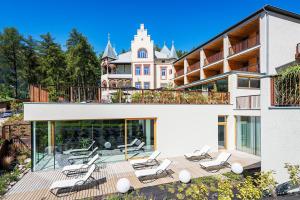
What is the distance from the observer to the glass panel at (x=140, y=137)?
11922 millimetres

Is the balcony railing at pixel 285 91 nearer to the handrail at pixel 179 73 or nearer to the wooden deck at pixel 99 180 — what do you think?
the wooden deck at pixel 99 180

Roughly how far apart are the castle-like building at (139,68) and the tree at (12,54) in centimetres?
2669

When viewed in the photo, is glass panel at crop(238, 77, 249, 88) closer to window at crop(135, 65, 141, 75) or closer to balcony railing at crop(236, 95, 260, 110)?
balcony railing at crop(236, 95, 260, 110)

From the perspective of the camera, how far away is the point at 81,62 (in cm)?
3809

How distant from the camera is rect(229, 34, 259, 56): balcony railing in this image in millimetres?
17359

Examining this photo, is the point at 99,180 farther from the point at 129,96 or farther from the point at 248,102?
the point at 248,102

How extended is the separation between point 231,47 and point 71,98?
1785cm

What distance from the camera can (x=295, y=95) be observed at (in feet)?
21.8

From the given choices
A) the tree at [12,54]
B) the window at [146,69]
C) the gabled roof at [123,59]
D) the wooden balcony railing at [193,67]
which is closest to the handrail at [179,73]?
the wooden balcony railing at [193,67]

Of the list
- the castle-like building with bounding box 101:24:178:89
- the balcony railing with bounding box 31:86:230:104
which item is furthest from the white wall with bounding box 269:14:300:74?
the castle-like building with bounding box 101:24:178:89

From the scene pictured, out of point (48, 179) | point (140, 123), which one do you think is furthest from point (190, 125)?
point (48, 179)

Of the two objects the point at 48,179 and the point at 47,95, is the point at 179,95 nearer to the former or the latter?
the point at 47,95

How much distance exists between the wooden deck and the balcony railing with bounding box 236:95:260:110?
13.5 feet

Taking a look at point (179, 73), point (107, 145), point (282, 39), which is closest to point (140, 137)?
point (107, 145)
